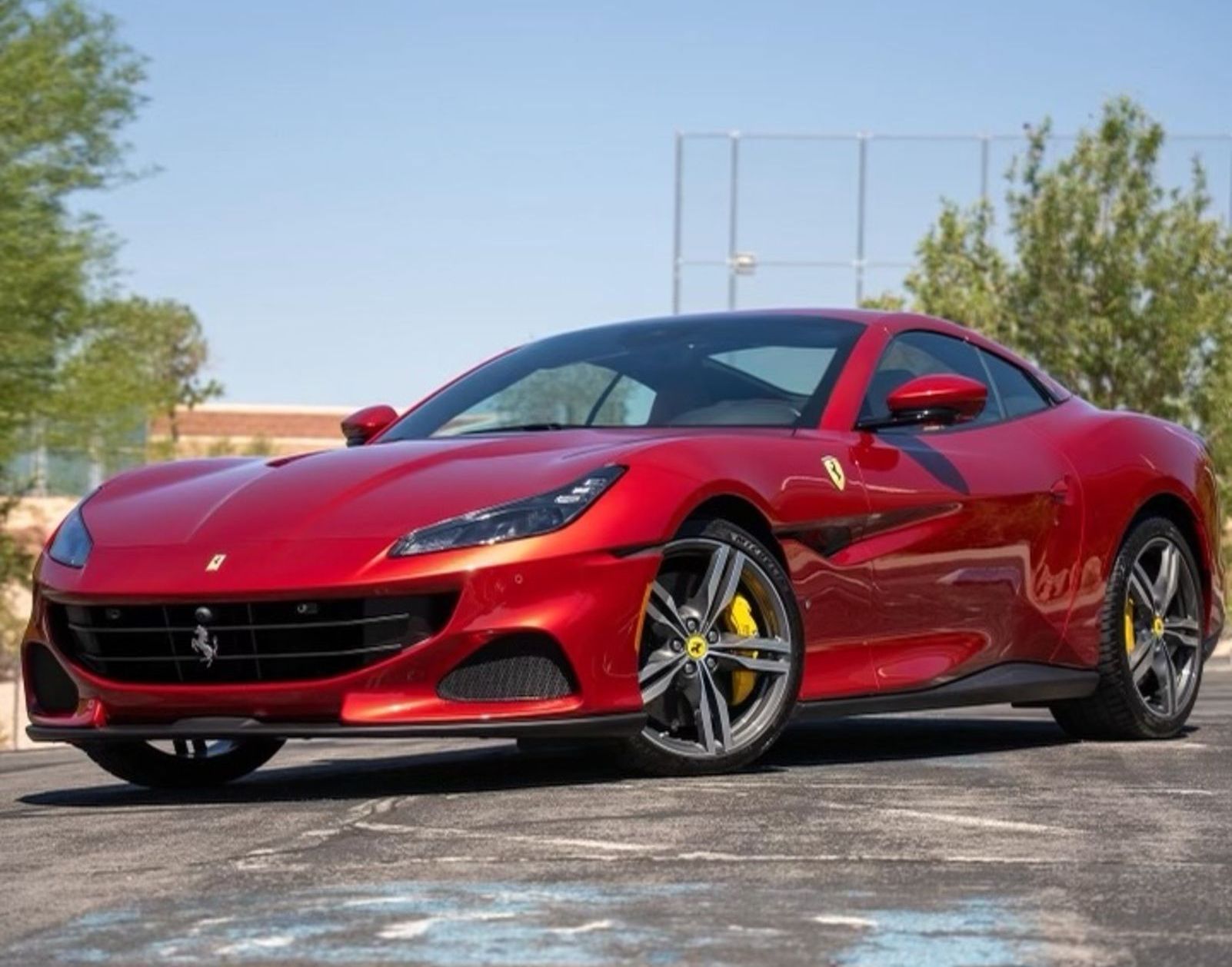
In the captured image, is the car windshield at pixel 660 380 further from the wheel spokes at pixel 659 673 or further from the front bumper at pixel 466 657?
the front bumper at pixel 466 657

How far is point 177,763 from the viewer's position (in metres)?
7.86

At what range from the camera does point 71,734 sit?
7.17 metres

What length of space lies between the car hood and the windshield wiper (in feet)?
0.98

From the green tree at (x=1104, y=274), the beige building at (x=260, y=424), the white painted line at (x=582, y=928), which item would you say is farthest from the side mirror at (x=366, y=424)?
the beige building at (x=260, y=424)

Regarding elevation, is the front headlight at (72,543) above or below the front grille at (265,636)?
above

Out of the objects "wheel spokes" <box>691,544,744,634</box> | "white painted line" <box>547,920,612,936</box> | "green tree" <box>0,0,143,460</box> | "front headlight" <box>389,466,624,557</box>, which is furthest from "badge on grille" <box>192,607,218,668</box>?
"green tree" <box>0,0,143,460</box>

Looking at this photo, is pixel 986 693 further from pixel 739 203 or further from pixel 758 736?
pixel 739 203

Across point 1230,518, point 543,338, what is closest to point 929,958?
point 543,338

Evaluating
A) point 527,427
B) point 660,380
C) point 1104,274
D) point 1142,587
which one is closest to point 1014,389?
point 1142,587

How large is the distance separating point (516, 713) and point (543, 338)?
244 cm

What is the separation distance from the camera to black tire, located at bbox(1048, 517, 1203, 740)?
876 cm

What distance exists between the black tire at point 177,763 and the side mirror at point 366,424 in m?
1.04

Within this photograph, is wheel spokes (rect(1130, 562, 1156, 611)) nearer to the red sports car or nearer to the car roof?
the red sports car

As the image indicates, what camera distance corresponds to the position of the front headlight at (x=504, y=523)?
6.73 m
